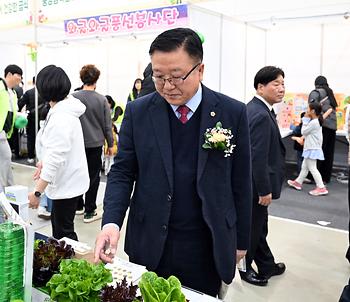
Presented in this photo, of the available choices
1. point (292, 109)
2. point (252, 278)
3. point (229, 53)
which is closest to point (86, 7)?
point (229, 53)

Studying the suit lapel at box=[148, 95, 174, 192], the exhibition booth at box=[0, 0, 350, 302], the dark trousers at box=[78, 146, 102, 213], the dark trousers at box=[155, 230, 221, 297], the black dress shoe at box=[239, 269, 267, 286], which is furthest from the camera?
the exhibition booth at box=[0, 0, 350, 302]

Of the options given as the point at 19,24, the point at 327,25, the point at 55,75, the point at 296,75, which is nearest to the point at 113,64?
the point at 19,24

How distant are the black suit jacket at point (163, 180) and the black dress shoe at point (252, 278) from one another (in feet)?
4.45

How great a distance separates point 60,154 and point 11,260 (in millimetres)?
1416

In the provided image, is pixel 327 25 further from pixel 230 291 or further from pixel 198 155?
pixel 198 155

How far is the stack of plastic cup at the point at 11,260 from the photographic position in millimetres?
1035

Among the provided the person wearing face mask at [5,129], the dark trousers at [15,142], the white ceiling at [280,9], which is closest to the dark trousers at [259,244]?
the person wearing face mask at [5,129]

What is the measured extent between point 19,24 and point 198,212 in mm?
5290

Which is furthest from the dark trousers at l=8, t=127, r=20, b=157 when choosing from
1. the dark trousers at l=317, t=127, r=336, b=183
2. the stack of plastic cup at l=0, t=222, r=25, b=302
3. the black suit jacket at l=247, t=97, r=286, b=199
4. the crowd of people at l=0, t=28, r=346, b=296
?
the stack of plastic cup at l=0, t=222, r=25, b=302

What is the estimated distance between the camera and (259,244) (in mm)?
2904

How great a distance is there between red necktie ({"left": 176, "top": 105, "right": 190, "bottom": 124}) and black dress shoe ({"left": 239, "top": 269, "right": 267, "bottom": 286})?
180cm

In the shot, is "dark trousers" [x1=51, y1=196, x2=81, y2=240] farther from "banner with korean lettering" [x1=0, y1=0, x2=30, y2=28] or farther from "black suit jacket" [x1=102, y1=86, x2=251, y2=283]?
"banner with korean lettering" [x1=0, y1=0, x2=30, y2=28]

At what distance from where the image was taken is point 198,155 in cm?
143

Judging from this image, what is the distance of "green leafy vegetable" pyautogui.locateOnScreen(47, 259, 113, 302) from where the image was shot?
103 centimetres
